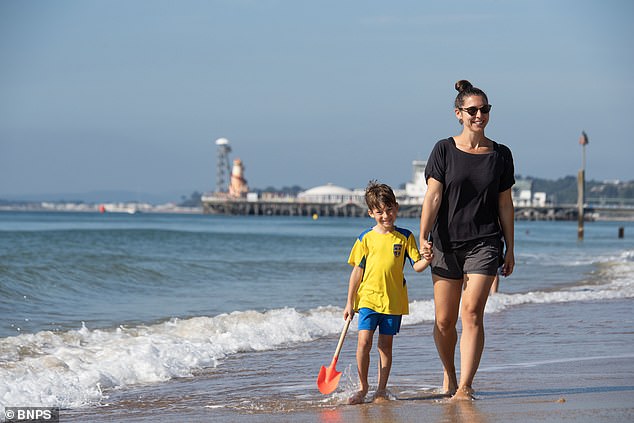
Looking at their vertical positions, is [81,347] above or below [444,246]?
below

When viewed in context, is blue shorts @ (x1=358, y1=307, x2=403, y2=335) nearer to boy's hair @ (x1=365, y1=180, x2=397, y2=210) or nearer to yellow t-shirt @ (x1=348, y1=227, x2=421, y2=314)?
yellow t-shirt @ (x1=348, y1=227, x2=421, y2=314)

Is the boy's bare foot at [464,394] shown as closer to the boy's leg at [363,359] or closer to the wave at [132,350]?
the boy's leg at [363,359]

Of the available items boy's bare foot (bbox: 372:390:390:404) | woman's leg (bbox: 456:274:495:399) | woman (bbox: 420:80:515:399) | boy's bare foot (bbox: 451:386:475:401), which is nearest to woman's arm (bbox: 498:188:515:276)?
woman (bbox: 420:80:515:399)

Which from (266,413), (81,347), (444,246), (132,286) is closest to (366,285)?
(444,246)

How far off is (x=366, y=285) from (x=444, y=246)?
47 centimetres

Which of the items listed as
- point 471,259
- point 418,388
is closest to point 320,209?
point 418,388

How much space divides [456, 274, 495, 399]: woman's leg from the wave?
2158mm

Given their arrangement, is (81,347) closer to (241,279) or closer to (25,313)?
(25,313)

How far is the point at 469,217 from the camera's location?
4676 millimetres

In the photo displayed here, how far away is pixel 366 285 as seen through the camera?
488 centimetres

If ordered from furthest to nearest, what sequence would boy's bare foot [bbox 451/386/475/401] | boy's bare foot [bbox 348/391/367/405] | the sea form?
1. the sea
2. boy's bare foot [bbox 348/391/367/405]
3. boy's bare foot [bbox 451/386/475/401]

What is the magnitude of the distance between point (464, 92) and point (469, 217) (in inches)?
26.1

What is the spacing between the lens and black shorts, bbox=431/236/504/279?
466 cm

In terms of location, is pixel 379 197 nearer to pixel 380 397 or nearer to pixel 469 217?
pixel 469 217
